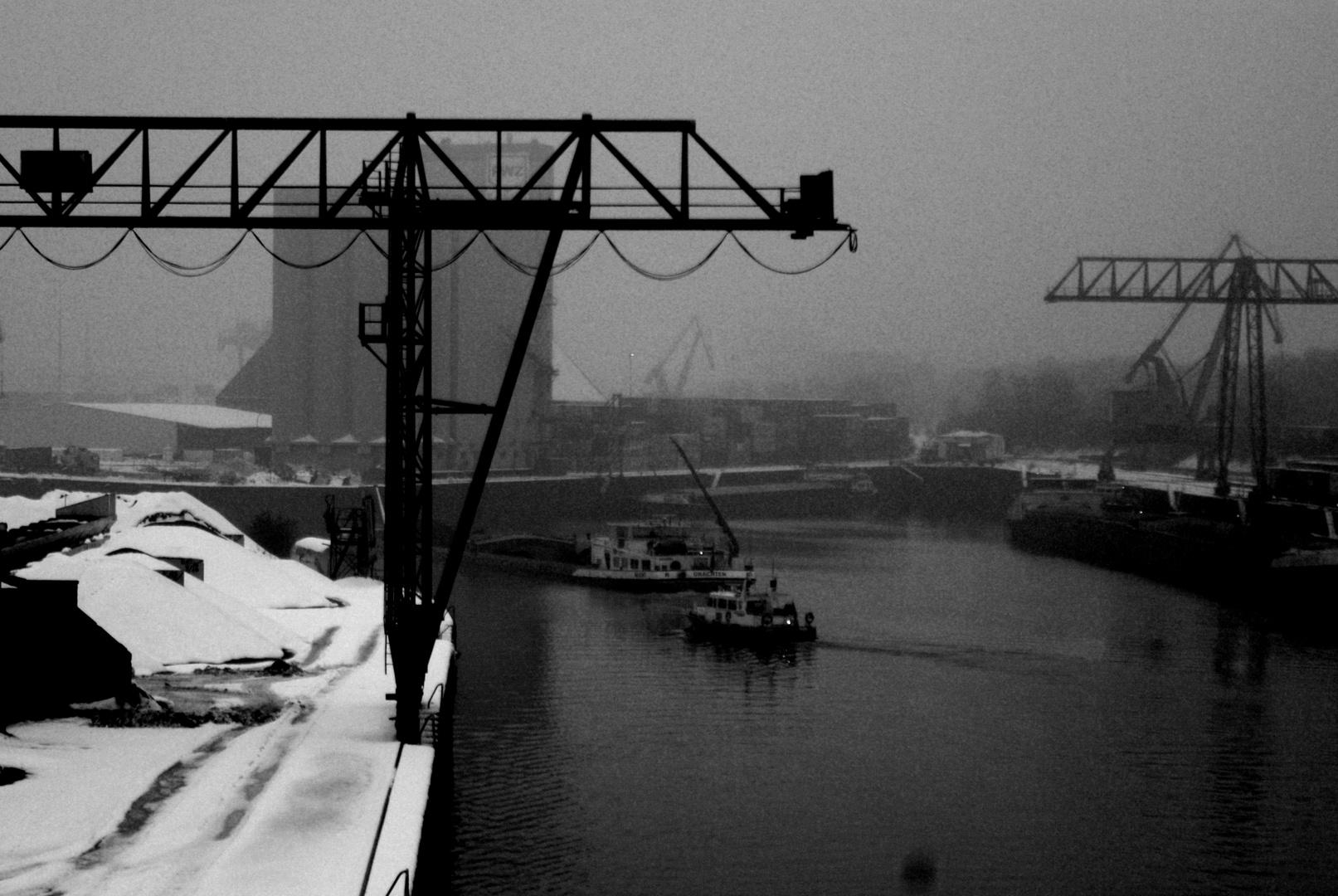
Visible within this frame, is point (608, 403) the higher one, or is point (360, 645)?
point (608, 403)

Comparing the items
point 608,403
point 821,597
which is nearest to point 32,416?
point 608,403

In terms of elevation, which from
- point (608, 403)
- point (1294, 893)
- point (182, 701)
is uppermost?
point (608, 403)

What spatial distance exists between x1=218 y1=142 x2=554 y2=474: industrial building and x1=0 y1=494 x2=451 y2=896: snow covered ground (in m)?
62.4

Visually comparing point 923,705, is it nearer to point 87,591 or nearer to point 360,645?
point 360,645

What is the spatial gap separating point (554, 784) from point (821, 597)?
71.8ft

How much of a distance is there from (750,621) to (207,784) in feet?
62.4

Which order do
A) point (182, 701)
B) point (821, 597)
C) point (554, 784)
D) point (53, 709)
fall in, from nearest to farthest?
1. point (53, 709)
2. point (182, 701)
3. point (554, 784)
4. point (821, 597)

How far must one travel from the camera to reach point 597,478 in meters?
84.5

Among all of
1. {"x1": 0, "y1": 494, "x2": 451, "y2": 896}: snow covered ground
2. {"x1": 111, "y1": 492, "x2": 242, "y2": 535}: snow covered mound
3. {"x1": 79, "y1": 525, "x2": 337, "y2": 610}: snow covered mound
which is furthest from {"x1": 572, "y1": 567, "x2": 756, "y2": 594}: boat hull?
{"x1": 0, "y1": 494, "x2": 451, "y2": 896}: snow covered ground

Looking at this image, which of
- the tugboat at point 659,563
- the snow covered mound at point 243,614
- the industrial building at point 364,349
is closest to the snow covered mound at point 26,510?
the snow covered mound at point 243,614

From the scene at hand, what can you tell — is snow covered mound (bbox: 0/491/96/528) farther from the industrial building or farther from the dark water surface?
the industrial building

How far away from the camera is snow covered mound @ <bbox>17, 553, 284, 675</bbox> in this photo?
20703 mm

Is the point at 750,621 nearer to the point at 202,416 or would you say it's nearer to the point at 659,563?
the point at 659,563

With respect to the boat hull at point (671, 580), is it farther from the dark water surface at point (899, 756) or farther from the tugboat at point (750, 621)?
the tugboat at point (750, 621)
